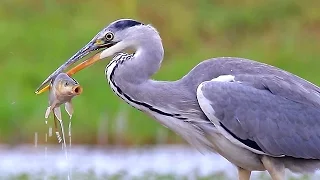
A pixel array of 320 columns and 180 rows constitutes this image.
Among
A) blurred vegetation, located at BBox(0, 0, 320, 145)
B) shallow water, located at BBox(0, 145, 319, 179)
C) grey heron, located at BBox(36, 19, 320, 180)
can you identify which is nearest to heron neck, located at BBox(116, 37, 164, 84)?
grey heron, located at BBox(36, 19, 320, 180)

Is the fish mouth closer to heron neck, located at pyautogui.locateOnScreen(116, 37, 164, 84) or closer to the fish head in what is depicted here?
the fish head

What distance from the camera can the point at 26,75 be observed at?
15.2 metres

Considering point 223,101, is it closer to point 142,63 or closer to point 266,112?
point 266,112

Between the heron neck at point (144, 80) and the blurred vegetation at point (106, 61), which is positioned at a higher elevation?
the heron neck at point (144, 80)

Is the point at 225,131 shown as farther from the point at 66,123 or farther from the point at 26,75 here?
the point at 26,75

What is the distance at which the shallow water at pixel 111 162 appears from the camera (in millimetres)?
10867

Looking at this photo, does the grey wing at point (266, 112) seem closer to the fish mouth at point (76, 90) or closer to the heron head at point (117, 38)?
the heron head at point (117, 38)

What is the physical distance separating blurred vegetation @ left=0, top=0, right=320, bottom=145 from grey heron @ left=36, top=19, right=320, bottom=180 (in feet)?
17.2

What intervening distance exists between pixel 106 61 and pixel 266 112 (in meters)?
8.01

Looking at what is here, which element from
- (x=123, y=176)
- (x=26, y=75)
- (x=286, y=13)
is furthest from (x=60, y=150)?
(x=286, y=13)

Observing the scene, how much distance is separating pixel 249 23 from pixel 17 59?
4163 mm

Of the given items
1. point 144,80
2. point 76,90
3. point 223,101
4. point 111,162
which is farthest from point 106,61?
point 76,90

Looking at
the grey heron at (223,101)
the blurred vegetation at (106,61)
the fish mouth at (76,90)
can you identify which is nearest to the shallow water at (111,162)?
the blurred vegetation at (106,61)

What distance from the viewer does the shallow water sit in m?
10.9
